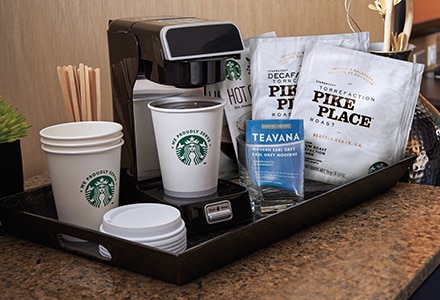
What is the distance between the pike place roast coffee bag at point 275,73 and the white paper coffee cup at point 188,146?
0.23 metres

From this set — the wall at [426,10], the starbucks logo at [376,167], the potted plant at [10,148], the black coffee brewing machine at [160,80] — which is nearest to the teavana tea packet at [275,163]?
the black coffee brewing machine at [160,80]

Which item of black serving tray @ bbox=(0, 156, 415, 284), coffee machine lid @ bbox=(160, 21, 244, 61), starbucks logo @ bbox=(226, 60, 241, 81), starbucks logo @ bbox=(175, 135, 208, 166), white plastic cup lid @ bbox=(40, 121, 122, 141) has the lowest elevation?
black serving tray @ bbox=(0, 156, 415, 284)

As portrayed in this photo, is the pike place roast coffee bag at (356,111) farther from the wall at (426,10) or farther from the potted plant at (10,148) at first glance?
the wall at (426,10)

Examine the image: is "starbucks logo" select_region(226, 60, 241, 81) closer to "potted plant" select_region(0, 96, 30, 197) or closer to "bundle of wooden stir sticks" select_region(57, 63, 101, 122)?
"bundle of wooden stir sticks" select_region(57, 63, 101, 122)

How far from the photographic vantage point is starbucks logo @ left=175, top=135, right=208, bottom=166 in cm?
95

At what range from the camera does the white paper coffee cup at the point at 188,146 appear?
94 cm

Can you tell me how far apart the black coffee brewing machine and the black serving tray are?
40 mm

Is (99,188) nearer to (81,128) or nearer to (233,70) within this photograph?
(81,128)

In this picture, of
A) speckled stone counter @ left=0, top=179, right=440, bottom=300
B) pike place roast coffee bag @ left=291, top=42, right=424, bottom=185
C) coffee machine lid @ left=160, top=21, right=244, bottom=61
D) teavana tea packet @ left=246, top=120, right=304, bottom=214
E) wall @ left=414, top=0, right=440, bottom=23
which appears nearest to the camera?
speckled stone counter @ left=0, top=179, right=440, bottom=300

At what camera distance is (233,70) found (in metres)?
1.23

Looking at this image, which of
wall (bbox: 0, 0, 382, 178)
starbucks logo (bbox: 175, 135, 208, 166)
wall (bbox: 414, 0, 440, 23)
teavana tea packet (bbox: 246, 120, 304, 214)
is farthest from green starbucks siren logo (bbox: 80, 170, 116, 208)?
wall (bbox: 414, 0, 440, 23)

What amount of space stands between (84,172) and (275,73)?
1.50 feet

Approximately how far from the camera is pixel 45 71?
1226 millimetres

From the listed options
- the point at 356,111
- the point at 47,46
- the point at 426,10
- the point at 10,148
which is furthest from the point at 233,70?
the point at 426,10
